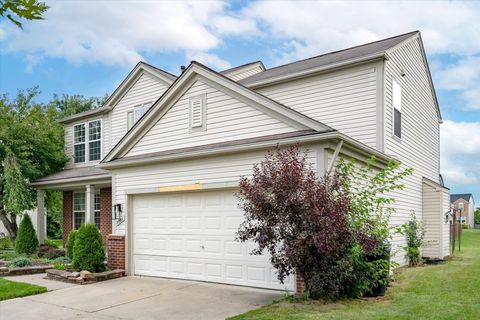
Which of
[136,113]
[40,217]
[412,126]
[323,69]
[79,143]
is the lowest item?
[40,217]

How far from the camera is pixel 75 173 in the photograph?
18.8 m

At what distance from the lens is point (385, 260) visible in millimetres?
8883

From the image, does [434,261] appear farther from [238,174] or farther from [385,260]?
[238,174]

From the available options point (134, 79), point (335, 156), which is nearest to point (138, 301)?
point (335, 156)

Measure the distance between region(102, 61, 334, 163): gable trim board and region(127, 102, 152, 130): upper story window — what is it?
5.90 m

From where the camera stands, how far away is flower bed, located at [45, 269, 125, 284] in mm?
11211

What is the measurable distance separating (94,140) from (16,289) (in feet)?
36.8

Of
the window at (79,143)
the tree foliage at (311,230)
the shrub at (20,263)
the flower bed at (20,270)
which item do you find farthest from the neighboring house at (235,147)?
the window at (79,143)

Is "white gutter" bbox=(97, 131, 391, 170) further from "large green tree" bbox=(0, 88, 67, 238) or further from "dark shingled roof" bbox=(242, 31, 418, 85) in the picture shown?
"large green tree" bbox=(0, 88, 67, 238)

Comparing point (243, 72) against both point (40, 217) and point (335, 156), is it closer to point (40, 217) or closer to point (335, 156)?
point (40, 217)

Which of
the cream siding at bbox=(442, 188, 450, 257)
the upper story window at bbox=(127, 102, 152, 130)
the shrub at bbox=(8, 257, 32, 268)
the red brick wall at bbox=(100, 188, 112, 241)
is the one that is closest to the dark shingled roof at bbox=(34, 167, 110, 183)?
the red brick wall at bbox=(100, 188, 112, 241)

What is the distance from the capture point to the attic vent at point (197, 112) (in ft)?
38.2

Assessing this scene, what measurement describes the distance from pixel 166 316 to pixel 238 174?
372 centimetres

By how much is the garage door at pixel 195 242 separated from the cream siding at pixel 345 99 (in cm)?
450
